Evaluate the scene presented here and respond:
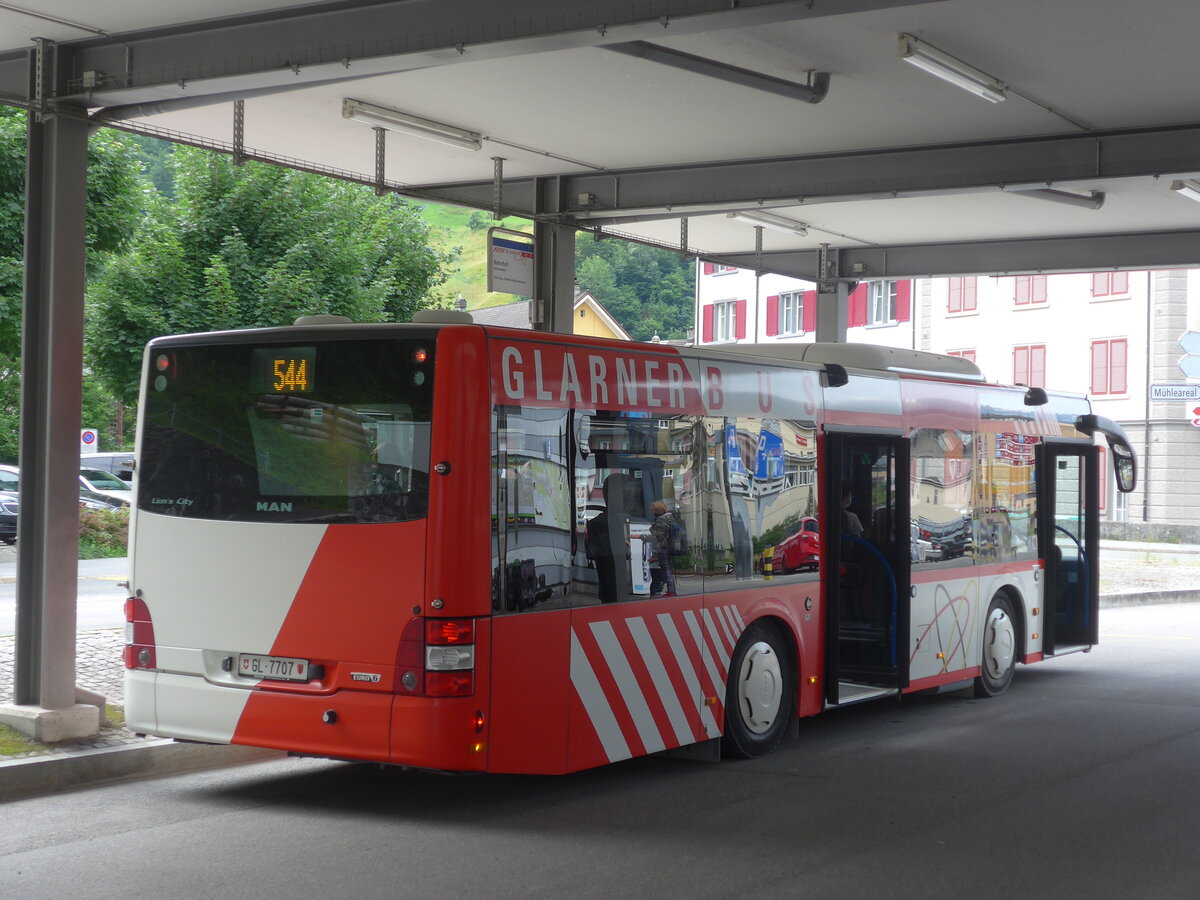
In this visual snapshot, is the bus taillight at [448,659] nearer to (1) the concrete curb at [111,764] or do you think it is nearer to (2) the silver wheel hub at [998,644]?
(1) the concrete curb at [111,764]

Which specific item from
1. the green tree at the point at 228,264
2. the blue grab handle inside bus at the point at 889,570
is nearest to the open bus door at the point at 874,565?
the blue grab handle inside bus at the point at 889,570

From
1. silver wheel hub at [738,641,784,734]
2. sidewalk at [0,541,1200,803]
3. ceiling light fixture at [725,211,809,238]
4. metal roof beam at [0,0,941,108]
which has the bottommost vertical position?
sidewalk at [0,541,1200,803]

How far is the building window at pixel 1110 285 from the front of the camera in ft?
161

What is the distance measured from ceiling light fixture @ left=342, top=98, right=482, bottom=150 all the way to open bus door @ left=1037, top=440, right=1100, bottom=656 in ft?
21.4

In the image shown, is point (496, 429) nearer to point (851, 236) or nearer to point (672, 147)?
point (672, 147)

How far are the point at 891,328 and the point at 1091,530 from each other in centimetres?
4170

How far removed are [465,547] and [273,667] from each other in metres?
1.36

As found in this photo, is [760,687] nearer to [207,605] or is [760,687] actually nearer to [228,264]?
[207,605]

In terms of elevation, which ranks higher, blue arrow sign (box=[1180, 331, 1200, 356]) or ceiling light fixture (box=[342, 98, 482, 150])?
ceiling light fixture (box=[342, 98, 482, 150])

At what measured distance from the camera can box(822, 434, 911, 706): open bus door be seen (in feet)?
38.4

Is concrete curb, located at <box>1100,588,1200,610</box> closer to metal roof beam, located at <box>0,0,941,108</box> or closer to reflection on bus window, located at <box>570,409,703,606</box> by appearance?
reflection on bus window, located at <box>570,409,703,606</box>

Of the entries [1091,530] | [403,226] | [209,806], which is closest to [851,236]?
[1091,530]

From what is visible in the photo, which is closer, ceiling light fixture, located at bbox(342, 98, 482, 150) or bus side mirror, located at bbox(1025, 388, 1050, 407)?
ceiling light fixture, located at bbox(342, 98, 482, 150)

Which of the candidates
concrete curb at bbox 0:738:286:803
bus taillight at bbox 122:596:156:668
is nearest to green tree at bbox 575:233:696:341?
concrete curb at bbox 0:738:286:803
